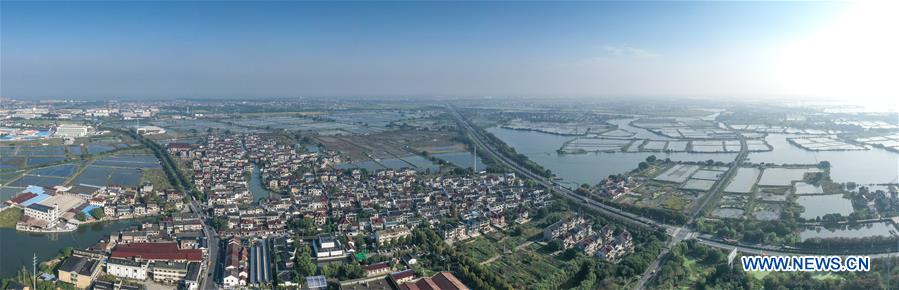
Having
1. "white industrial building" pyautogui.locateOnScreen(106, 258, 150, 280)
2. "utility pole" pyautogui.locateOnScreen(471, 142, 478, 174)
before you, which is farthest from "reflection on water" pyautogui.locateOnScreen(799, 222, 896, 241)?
"white industrial building" pyautogui.locateOnScreen(106, 258, 150, 280)

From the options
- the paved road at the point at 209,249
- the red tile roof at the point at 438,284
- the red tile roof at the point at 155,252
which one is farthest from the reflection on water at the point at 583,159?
the red tile roof at the point at 155,252

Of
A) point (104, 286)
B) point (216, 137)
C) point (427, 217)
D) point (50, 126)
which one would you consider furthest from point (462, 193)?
point (50, 126)

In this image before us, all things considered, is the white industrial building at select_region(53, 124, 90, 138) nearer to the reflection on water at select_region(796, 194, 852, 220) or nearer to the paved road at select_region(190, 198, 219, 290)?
the paved road at select_region(190, 198, 219, 290)

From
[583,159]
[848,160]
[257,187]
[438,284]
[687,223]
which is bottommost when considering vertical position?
[438,284]

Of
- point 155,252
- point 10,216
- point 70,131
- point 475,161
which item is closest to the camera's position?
point 155,252

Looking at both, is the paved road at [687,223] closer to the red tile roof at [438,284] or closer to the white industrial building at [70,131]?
the red tile roof at [438,284]

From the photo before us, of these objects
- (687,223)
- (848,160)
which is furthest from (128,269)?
(848,160)

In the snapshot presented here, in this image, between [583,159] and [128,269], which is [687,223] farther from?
[128,269]

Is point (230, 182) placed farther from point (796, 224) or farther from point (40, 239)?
point (796, 224)
